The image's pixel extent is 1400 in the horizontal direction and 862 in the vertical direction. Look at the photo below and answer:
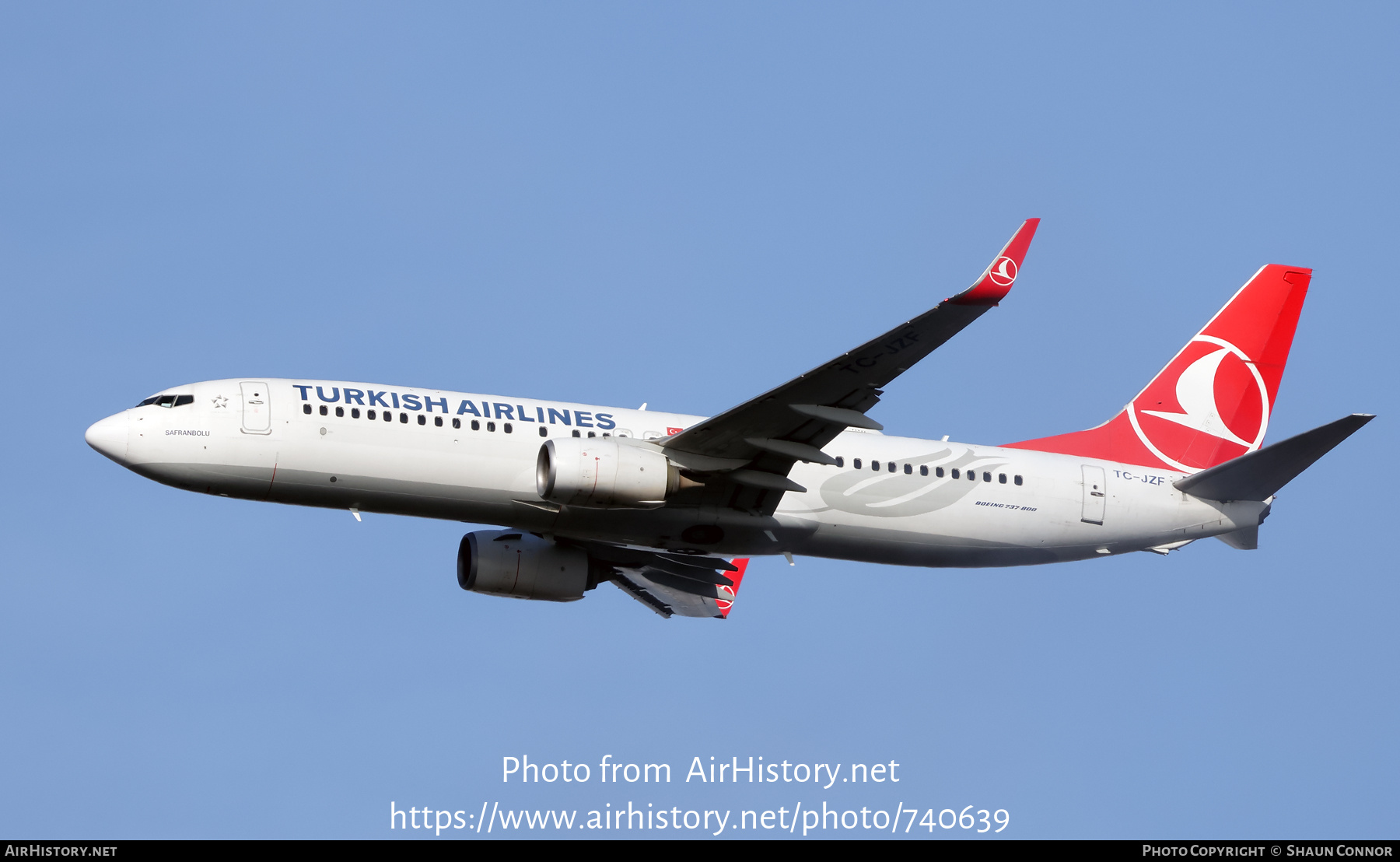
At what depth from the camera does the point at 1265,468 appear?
140ft

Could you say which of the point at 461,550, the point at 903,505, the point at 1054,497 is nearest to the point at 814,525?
the point at 903,505

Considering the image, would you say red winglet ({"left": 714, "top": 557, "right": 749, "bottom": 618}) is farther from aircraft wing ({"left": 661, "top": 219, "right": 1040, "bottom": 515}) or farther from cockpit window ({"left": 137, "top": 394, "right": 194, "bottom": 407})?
cockpit window ({"left": 137, "top": 394, "right": 194, "bottom": 407})

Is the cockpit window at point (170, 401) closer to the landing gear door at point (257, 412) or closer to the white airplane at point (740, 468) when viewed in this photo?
the white airplane at point (740, 468)

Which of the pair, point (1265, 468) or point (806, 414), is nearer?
point (806, 414)

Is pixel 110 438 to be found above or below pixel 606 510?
above

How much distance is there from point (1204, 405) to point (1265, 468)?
188 inches

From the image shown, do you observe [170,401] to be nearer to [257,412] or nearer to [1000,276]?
[257,412]

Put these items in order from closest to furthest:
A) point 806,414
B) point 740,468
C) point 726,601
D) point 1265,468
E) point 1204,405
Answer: point 806,414
point 740,468
point 1265,468
point 1204,405
point 726,601

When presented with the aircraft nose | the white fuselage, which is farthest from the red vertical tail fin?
the aircraft nose

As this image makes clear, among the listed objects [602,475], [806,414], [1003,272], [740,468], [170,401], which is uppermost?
[1003,272]

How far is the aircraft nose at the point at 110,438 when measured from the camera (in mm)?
38188

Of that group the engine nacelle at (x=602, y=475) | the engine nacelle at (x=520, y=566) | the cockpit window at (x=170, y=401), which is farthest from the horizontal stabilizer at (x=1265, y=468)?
the cockpit window at (x=170, y=401)

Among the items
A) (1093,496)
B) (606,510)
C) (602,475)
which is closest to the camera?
(602,475)

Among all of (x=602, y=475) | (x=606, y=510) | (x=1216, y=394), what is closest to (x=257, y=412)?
(x=602, y=475)
